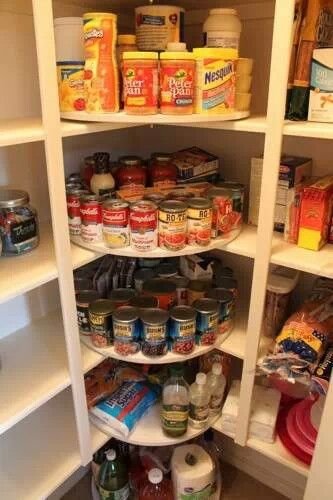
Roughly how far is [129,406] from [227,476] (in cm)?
63

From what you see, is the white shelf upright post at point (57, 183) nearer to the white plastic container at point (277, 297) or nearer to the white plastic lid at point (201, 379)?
the white plastic lid at point (201, 379)

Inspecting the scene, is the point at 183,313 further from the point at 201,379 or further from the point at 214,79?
the point at 214,79

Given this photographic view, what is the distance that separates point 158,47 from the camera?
976 millimetres

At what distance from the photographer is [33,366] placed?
44.2 inches

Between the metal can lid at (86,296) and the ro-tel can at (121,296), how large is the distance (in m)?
0.04

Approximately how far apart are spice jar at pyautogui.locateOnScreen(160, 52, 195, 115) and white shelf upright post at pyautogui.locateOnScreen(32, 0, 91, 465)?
0.74 ft

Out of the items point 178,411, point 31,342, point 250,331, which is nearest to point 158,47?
point 250,331

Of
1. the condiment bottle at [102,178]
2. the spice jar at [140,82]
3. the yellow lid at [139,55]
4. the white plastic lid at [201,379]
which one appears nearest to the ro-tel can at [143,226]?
the condiment bottle at [102,178]

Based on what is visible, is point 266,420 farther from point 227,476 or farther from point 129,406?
point 227,476

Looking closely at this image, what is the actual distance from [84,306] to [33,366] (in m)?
0.21

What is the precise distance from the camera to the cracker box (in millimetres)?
961

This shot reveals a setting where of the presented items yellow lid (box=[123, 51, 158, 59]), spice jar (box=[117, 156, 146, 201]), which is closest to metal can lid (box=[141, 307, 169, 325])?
spice jar (box=[117, 156, 146, 201])

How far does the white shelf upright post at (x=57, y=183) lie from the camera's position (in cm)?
77

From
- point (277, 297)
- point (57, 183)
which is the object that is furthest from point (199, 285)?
point (57, 183)
